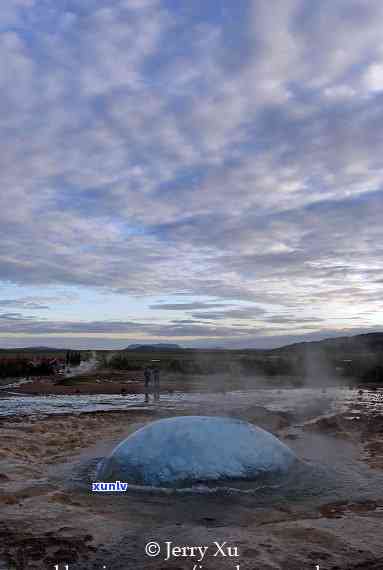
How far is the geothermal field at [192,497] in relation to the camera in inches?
220

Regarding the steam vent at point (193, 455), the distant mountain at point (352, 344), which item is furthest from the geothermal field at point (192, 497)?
the distant mountain at point (352, 344)

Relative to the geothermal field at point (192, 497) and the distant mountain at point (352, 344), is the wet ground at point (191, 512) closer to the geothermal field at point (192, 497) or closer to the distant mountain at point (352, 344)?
the geothermal field at point (192, 497)

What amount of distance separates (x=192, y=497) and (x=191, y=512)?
57cm

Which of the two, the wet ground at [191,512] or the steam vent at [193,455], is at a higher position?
the steam vent at [193,455]

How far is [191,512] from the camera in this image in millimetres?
7078

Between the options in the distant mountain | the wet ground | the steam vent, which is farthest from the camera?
the distant mountain

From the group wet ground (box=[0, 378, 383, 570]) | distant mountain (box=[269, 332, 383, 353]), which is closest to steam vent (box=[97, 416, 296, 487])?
wet ground (box=[0, 378, 383, 570])

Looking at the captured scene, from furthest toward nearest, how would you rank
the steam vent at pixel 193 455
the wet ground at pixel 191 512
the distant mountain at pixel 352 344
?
the distant mountain at pixel 352 344
the steam vent at pixel 193 455
the wet ground at pixel 191 512

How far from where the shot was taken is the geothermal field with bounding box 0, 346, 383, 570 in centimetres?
560

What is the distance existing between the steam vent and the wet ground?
0.68ft

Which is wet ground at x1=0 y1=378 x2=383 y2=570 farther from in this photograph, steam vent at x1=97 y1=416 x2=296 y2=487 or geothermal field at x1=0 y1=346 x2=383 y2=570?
steam vent at x1=97 y1=416 x2=296 y2=487

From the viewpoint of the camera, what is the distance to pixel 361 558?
18.3 feet

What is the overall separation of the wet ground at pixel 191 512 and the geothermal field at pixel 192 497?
0.02 metres

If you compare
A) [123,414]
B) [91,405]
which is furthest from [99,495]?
[91,405]
